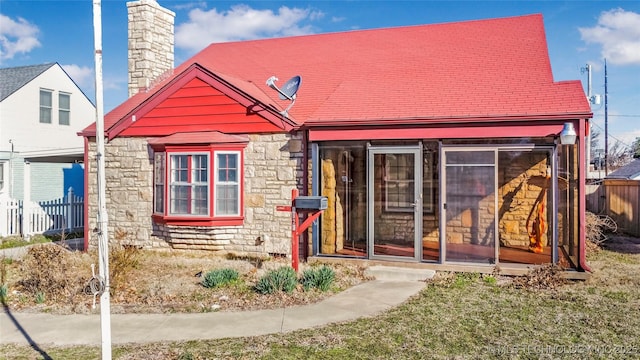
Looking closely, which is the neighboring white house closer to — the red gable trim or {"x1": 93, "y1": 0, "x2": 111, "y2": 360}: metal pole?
the red gable trim

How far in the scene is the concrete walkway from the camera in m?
5.94

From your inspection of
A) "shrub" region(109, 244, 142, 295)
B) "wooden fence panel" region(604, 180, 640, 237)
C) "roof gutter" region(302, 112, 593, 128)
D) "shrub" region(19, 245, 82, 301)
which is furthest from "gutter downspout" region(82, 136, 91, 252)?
"wooden fence panel" region(604, 180, 640, 237)

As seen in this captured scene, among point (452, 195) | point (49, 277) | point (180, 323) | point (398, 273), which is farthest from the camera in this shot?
point (452, 195)

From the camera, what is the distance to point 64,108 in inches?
811

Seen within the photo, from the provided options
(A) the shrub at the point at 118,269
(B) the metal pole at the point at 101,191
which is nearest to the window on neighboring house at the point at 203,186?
(A) the shrub at the point at 118,269

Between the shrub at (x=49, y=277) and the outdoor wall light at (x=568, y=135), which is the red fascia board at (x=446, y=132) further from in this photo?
the shrub at (x=49, y=277)

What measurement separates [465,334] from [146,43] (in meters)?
11.5

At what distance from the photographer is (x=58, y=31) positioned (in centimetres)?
1548

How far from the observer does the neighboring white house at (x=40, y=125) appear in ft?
59.3

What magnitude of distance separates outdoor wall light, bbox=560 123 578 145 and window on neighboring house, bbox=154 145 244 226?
21.8 ft

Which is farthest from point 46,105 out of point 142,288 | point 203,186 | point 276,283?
point 276,283

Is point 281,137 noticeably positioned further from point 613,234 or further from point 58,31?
point 613,234

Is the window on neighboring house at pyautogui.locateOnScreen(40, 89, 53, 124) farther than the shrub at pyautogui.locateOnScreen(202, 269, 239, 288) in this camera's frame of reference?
Yes

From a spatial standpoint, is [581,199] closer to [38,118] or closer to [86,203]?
[86,203]
